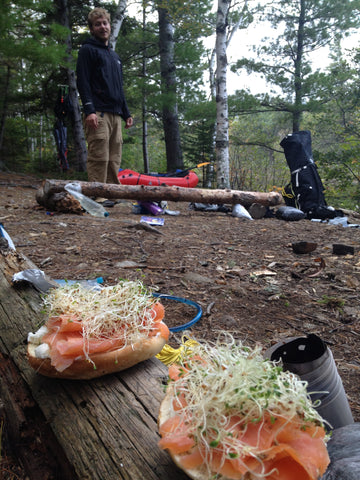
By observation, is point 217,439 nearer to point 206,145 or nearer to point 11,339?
point 11,339

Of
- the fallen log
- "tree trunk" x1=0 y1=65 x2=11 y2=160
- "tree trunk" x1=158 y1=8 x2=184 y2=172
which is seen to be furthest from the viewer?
"tree trunk" x1=158 y1=8 x2=184 y2=172

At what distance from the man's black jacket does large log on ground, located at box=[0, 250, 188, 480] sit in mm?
6068

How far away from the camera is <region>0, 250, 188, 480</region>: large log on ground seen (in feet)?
3.71

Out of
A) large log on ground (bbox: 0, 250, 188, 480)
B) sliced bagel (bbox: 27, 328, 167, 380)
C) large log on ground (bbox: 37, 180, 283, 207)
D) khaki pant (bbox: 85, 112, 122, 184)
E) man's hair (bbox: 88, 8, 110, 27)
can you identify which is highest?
man's hair (bbox: 88, 8, 110, 27)

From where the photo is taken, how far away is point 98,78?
6.80m

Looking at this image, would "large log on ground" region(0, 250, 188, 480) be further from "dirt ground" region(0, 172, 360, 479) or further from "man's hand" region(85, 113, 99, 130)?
"man's hand" region(85, 113, 99, 130)

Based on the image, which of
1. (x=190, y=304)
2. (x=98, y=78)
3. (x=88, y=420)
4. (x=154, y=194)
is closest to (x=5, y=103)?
(x=98, y=78)

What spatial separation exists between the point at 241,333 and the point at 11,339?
1.67 m

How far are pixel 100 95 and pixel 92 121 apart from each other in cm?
69

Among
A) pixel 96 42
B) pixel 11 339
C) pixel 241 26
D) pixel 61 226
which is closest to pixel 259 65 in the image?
pixel 241 26

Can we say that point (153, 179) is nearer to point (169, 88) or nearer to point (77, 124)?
point (77, 124)

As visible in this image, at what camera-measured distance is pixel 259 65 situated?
13.7 m

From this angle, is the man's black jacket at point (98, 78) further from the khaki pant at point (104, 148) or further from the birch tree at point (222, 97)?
the birch tree at point (222, 97)

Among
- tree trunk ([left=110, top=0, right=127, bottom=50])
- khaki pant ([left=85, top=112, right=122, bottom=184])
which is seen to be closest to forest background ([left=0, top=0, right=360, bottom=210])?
tree trunk ([left=110, top=0, right=127, bottom=50])
